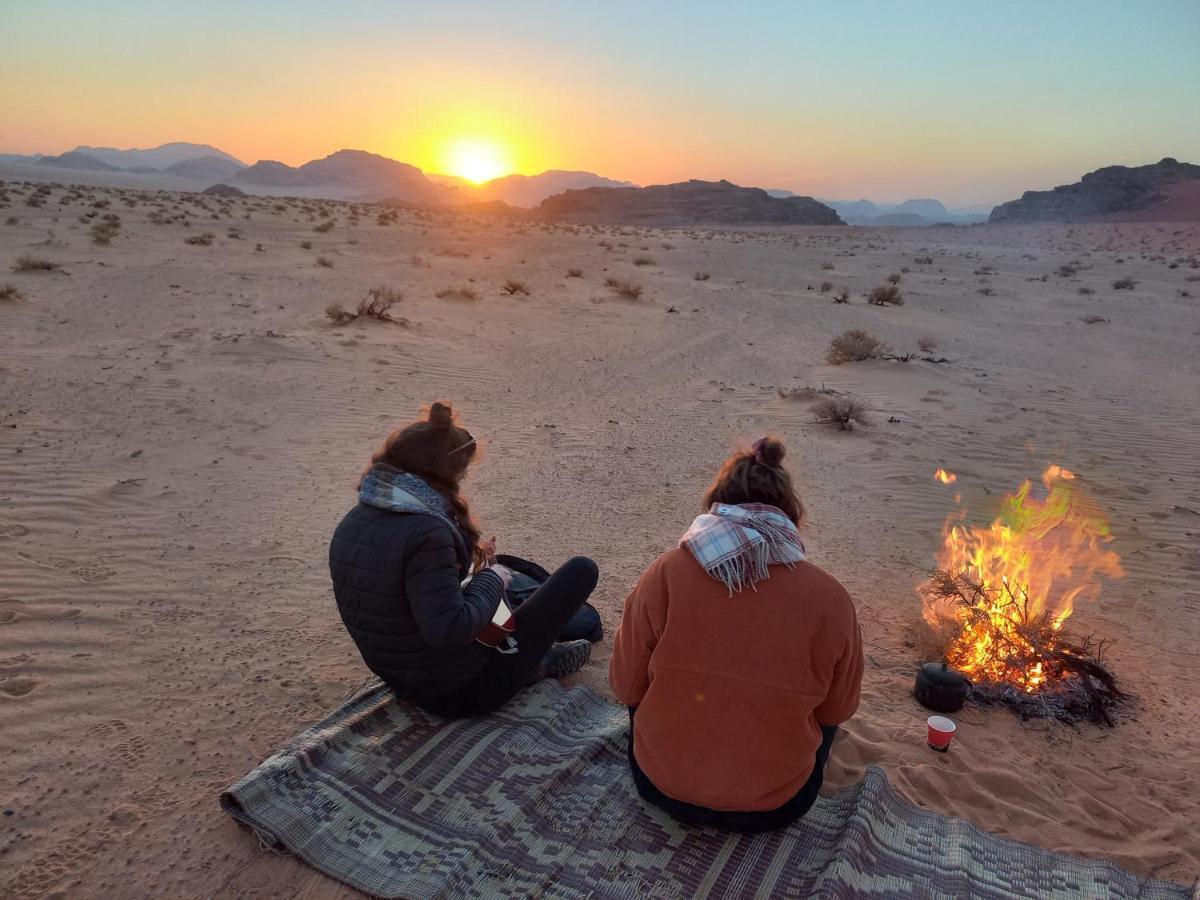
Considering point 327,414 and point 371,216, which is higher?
point 371,216

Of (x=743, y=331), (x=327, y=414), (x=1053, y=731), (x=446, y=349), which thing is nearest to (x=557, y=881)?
(x=1053, y=731)

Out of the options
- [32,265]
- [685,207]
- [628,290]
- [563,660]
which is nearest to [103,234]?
[32,265]

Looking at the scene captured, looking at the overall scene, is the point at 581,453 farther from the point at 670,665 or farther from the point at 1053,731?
the point at 670,665

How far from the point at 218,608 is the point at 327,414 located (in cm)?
400

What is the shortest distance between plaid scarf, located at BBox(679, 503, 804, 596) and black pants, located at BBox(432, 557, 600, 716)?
1.29 metres

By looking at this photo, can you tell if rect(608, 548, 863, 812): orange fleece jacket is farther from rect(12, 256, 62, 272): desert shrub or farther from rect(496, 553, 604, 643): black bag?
rect(12, 256, 62, 272): desert shrub

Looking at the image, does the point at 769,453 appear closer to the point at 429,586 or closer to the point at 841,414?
the point at 429,586

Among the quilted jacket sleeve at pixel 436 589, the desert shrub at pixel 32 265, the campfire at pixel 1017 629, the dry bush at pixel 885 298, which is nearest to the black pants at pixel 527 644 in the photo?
the quilted jacket sleeve at pixel 436 589

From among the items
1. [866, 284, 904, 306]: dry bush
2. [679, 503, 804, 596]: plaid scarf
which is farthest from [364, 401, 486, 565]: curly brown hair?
[866, 284, 904, 306]: dry bush

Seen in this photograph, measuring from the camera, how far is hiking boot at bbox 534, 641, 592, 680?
381cm

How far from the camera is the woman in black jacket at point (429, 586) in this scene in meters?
2.84

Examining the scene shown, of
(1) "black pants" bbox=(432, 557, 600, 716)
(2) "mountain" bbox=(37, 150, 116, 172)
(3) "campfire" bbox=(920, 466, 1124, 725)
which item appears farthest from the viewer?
(2) "mountain" bbox=(37, 150, 116, 172)

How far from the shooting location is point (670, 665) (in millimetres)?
2367

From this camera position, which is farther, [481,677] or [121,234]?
[121,234]
